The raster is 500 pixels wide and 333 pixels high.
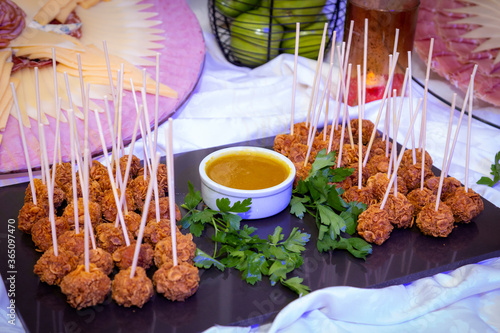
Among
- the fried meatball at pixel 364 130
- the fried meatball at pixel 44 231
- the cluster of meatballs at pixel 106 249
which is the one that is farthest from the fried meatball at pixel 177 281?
the fried meatball at pixel 364 130

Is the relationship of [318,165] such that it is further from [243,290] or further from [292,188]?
[243,290]

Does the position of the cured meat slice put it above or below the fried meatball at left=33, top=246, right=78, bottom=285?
above

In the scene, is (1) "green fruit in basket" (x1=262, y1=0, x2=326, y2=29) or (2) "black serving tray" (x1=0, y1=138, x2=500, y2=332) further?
(1) "green fruit in basket" (x1=262, y1=0, x2=326, y2=29)

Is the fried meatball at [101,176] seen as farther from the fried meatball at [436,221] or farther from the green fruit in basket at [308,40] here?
the green fruit in basket at [308,40]

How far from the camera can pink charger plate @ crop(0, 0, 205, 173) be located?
1.86m

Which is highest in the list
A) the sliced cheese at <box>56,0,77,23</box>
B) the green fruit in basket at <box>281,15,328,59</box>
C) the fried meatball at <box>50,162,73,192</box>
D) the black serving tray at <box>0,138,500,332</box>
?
the sliced cheese at <box>56,0,77,23</box>

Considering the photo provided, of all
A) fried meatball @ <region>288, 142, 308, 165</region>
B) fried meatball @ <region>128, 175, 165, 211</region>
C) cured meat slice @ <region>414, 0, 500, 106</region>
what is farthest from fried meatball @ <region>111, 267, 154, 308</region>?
cured meat slice @ <region>414, 0, 500, 106</region>

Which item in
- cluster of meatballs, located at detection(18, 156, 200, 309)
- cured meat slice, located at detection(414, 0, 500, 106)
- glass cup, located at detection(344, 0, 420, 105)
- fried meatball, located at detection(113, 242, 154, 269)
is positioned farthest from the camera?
cured meat slice, located at detection(414, 0, 500, 106)

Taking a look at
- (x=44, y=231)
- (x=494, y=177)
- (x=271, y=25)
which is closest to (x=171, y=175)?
(x=44, y=231)

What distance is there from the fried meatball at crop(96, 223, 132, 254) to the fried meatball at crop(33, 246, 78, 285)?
91mm

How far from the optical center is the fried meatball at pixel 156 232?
4.68 feet

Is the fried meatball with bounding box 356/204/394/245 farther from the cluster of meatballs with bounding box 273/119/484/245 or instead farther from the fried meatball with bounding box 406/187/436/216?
the fried meatball with bounding box 406/187/436/216

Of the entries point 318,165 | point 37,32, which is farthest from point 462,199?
point 37,32

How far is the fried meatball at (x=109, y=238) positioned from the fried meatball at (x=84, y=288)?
0.50 ft
